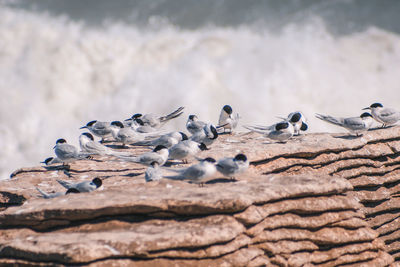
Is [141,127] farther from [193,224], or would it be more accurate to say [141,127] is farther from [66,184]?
[193,224]

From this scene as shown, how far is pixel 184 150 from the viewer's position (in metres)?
7.09

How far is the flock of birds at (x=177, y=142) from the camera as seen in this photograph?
5984 mm

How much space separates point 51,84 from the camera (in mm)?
19859

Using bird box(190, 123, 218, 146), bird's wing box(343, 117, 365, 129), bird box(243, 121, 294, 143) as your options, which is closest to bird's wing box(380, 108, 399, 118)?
bird's wing box(343, 117, 365, 129)

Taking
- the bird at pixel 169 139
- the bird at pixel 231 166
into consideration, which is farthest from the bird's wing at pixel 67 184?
the bird at pixel 231 166

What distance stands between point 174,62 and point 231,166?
1533 cm

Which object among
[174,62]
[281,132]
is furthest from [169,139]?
[174,62]

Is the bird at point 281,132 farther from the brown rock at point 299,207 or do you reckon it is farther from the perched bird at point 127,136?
the perched bird at point 127,136

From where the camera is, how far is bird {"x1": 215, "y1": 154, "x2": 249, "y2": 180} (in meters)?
5.90

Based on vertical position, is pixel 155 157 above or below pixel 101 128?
below

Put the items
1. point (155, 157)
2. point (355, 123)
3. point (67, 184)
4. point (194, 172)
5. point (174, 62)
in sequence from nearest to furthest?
point (194, 172), point (67, 184), point (155, 157), point (355, 123), point (174, 62)

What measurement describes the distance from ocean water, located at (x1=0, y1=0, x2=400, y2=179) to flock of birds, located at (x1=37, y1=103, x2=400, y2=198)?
9.36 metres

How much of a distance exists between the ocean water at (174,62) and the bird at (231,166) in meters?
12.7

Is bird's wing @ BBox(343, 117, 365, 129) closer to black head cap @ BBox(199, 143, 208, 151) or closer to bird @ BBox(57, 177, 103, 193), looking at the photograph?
black head cap @ BBox(199, 143, 208, 151)
